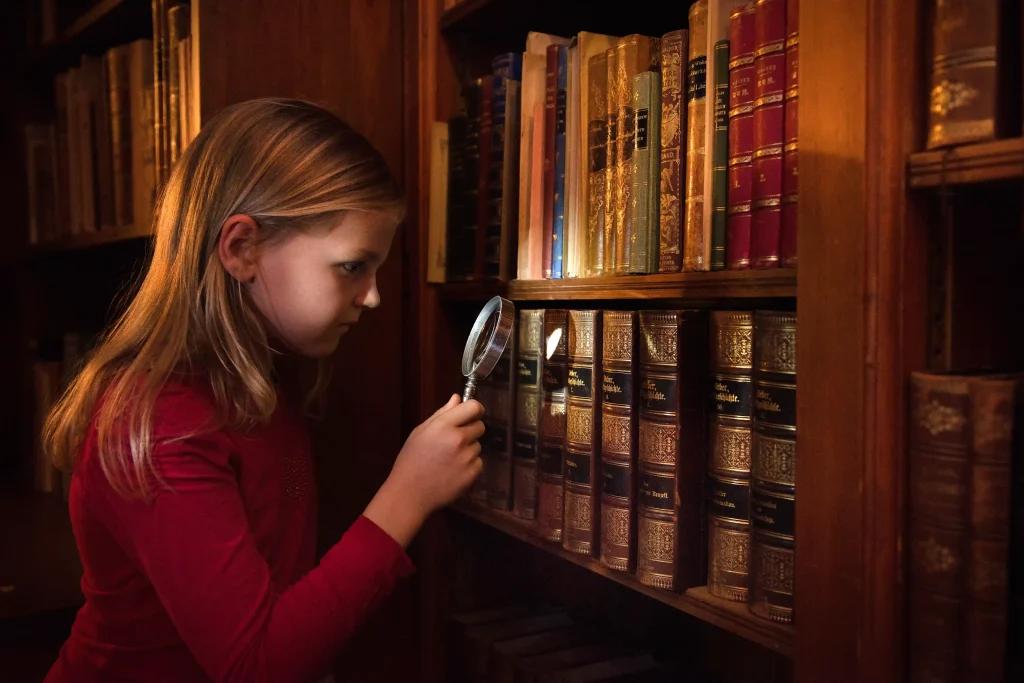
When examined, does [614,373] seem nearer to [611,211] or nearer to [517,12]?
[611,211]

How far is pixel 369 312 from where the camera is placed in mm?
1618

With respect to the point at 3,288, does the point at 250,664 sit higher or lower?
lower

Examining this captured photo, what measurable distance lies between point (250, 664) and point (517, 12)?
1090mm

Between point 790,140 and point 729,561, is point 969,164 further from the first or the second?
point 729,561

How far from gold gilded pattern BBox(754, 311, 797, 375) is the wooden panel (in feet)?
2.74

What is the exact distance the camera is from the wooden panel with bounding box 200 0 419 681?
1.54 metres

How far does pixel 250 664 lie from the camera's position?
1.00 metres

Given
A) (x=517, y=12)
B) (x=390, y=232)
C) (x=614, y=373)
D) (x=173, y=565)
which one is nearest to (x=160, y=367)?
(x=173, y=565)

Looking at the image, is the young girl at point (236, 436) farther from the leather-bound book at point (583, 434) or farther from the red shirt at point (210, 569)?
the leather-bound book at point (583, 434)

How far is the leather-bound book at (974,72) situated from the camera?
2.49 ft

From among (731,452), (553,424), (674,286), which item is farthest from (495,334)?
(731,452)

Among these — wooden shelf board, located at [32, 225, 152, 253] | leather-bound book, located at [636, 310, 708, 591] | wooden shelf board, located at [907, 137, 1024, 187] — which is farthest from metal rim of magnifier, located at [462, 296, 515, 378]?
wooden shelf board, located at [32, 225, 152, 253]

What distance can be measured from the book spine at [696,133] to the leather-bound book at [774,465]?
14 centimetres

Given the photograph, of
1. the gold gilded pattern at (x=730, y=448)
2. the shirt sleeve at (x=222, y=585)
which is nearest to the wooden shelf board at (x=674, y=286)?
the gold gilded pattern at (x=730, y=448)
